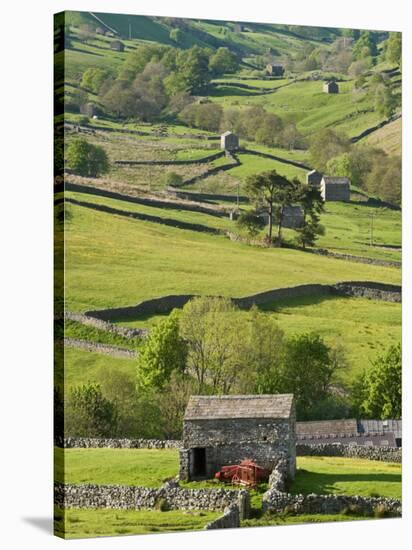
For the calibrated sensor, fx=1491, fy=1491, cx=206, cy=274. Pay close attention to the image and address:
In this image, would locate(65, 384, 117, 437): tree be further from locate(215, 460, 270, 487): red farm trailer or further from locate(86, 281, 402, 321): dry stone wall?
locate(215, 460, 270, 487): red farm trailer

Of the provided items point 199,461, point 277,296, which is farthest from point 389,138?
point 199,461

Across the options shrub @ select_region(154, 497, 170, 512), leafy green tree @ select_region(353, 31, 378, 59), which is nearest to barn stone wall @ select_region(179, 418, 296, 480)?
shrub @ select_region(154, 497, 170, 512)

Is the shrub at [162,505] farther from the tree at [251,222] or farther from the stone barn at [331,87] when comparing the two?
the stone barn at [331,87]

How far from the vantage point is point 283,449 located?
2981 cm

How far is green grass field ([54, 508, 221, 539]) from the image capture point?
27.3 m

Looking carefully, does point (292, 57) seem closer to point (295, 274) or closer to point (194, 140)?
point (194, 140)

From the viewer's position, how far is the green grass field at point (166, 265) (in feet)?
95.8

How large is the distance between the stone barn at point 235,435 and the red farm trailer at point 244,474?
25cm

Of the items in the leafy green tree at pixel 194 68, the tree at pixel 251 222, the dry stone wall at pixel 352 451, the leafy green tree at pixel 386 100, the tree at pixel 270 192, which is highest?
the leafy green tree at pixel 194 68

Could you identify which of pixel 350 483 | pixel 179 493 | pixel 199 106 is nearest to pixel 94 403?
pixel 179 493

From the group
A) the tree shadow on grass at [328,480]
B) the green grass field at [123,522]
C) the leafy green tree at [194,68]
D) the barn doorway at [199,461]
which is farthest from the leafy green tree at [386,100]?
the green grass field at [123,522]

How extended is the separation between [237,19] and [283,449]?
8859 mm

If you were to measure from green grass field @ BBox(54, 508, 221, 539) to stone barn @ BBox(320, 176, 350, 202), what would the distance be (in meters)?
9.10

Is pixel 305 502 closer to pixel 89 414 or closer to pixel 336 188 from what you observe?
pixel 89 414
